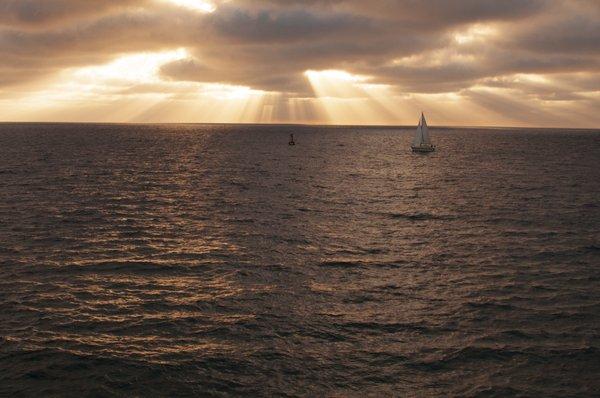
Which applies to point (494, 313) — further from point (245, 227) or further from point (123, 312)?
point (245, 227)

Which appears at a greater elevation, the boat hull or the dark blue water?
the boat hull

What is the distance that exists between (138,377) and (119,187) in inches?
2338

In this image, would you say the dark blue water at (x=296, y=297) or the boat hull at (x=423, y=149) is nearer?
the dark blue water at (x=296, y=297)

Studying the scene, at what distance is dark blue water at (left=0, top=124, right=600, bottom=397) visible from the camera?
69.5ft

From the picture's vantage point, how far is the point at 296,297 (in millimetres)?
30375

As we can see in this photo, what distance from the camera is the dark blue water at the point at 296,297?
21.2 meters

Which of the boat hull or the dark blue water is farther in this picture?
the boat hull

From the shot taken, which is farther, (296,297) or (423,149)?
(423,149)

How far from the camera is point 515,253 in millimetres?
40438

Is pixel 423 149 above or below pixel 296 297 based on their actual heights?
above

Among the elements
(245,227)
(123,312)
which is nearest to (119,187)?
(245,227)

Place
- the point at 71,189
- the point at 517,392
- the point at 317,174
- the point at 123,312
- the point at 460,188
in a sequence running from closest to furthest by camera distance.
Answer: the point at 517,392 < the point at 123,312 < the point at 71,189 < the point at 460,188 < the point at 317,174

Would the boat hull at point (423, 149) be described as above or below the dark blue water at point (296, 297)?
above

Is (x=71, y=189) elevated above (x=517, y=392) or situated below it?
above
